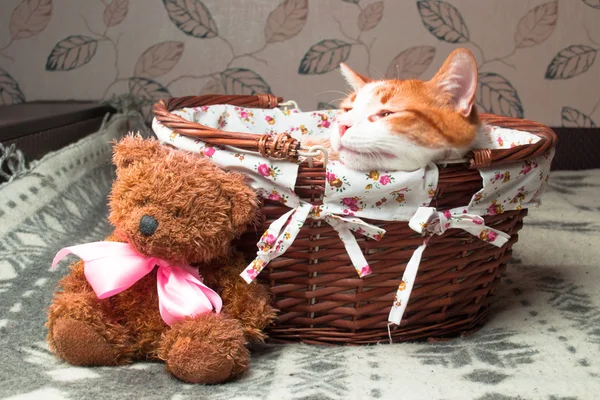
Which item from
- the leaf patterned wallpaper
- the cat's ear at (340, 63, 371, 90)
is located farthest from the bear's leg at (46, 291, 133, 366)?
the leaf patterned wallpaper

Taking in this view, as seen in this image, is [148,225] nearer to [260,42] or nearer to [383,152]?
[383,152]

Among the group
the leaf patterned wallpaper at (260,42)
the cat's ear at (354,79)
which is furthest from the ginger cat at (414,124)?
the leaf patterned wallpaper at (260,42)

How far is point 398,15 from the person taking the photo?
1.93 meters

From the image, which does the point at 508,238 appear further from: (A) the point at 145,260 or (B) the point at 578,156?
(B) the point at 578,156

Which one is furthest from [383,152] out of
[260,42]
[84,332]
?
[260,42]

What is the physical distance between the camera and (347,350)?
0.89 m

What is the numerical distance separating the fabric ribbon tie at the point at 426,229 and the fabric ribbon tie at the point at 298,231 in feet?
0.18

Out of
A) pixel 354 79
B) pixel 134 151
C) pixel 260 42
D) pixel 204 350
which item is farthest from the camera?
pixel 260 42

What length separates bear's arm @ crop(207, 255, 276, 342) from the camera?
0.84 m

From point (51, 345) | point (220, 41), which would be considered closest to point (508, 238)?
point (51, 345)

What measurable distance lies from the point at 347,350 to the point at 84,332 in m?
0.36

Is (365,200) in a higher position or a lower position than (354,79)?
lower

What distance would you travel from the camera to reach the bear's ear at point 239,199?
802 millimetres

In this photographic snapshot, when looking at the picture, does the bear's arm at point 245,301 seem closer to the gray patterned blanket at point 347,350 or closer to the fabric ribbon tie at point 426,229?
the gray patterned blanket at point 347,350
